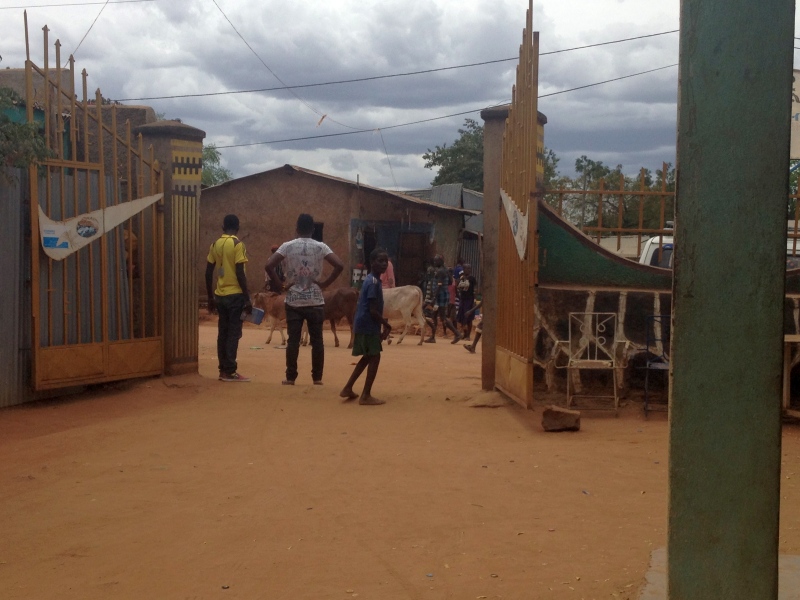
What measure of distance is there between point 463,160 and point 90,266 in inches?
1547

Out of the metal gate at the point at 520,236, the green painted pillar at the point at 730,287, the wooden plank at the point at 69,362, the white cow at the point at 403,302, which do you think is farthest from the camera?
the white cow at the point at 403,302

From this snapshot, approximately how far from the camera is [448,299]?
746 inches

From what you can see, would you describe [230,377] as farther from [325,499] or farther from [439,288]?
[439,288]

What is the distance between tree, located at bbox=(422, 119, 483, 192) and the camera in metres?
46.3

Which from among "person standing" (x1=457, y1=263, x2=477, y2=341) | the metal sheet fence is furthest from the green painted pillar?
"person standing" (x1=457, y1=263, x2=477, y2=341)

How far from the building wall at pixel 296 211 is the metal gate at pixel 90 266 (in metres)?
13.8

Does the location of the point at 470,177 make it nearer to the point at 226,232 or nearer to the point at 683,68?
the point at 226,232

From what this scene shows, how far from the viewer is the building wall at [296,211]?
23375 millimetres

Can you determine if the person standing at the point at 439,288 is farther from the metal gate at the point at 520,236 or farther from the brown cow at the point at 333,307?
the metal gate at the point at 520,236

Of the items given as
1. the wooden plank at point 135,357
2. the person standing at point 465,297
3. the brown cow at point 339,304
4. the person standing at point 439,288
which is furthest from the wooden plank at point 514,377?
the person standing at point 465,297

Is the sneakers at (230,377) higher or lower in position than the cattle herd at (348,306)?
lower

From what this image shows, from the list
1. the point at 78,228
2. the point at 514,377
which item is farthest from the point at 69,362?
the point at 514,377

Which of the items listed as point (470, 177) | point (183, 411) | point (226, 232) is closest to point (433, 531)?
point (183, 411)

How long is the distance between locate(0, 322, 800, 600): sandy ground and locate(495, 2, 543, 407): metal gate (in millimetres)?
449
